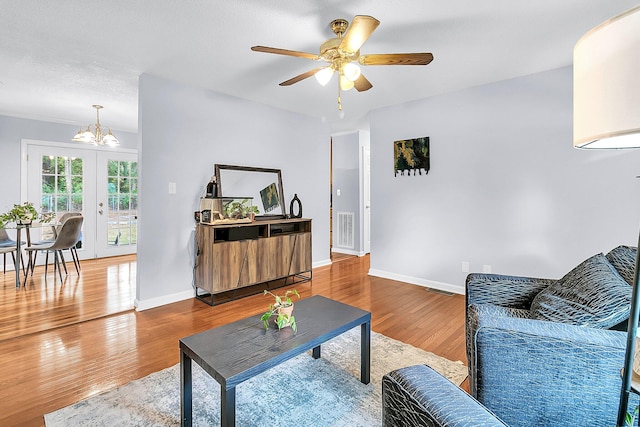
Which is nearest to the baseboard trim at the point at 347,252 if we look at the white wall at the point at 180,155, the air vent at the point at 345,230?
the air vent at the point at 345,230

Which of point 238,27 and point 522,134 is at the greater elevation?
point 238,27

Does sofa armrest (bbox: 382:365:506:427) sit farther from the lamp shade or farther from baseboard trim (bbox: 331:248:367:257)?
baseboard trim (bbox: 331:248:367:257)

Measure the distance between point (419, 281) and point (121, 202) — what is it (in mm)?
5425

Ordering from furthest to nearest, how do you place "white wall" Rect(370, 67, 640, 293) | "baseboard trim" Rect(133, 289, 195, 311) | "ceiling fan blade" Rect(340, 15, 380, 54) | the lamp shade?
"baseboard trim" Rect(133, 289, 195, 311)
"white wall" Rect(370, 67, 640, 293)
"ceiling fan blade" Rect(340, 15, 380, 54)
the lamp shade

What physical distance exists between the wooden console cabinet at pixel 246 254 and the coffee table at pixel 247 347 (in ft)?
5.45

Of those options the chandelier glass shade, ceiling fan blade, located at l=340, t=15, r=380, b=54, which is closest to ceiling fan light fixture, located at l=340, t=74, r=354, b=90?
the chandelier glass shade

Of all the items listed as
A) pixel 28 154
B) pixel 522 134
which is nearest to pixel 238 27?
pixel 522 134

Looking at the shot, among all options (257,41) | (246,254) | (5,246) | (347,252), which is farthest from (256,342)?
(347,252)

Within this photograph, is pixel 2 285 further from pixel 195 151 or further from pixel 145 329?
pixel 195 151

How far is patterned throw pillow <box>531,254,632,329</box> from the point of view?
3.76ft

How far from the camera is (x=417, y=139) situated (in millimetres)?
3994

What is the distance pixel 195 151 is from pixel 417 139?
8.86 ft

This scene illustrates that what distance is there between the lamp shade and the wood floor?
1.96 meters

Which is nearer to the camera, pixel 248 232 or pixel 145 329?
pixel 145 329
